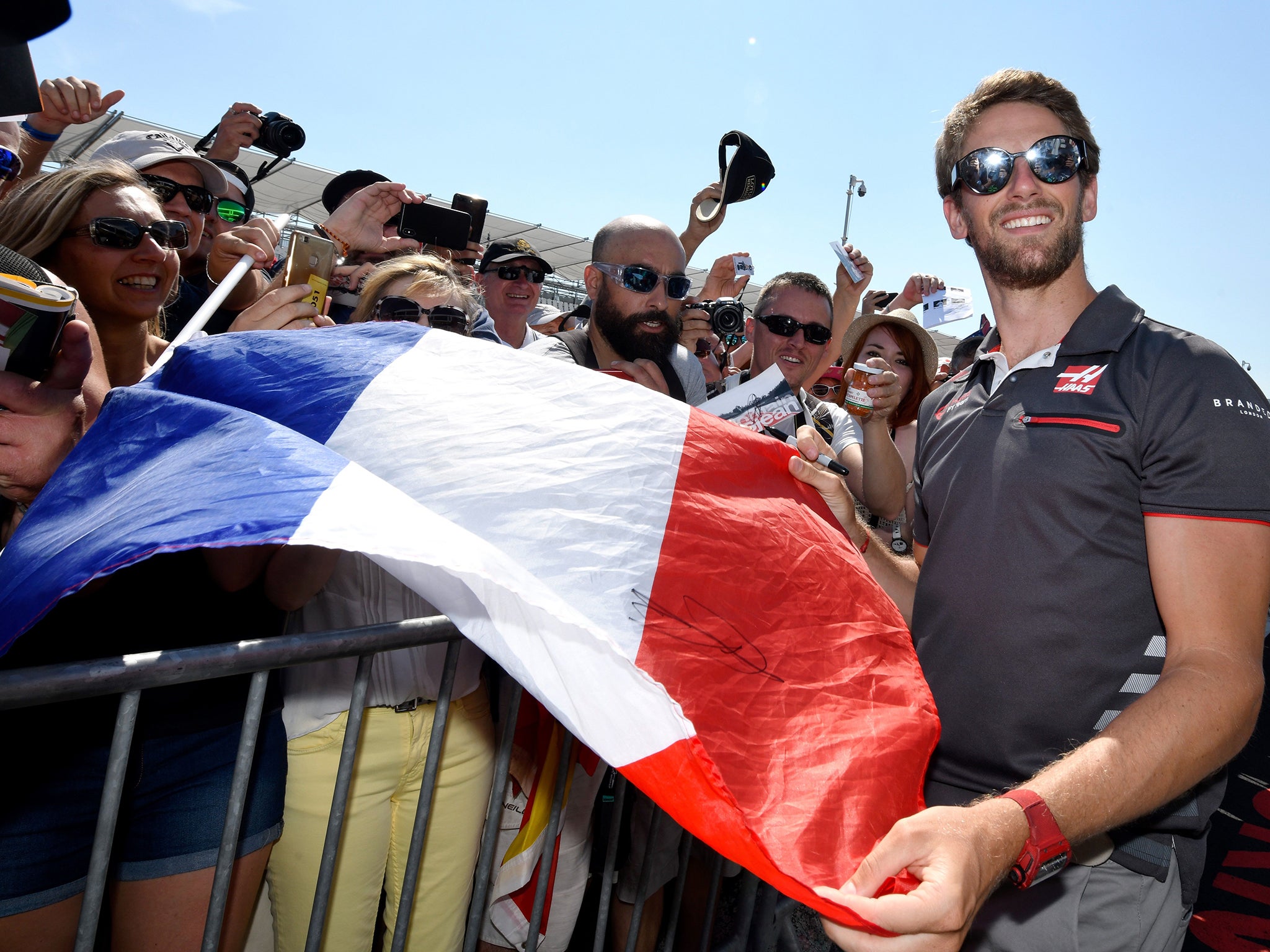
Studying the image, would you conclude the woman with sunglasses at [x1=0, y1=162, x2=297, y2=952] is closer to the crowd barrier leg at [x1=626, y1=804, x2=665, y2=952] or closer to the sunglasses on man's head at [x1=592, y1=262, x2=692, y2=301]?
the crowd barrier leg at [x1=626, y1=804, x2=665, y2=952]

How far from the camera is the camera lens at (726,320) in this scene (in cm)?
423

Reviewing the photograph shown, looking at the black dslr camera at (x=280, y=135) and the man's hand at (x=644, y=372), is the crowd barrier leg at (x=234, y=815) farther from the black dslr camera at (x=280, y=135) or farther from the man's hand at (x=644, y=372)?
the black dslr camera at (x=280, y=135)

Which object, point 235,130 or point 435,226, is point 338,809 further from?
point 235,130

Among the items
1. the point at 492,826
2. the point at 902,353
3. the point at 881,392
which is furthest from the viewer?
the point at 902,353

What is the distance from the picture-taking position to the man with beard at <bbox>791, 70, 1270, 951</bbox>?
1295 millimetres

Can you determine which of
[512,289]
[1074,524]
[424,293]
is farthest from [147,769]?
[512,289]

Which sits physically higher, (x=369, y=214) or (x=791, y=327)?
(x=369, y=214)

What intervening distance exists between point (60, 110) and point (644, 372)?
2.88 m

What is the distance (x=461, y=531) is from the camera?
1353 mm

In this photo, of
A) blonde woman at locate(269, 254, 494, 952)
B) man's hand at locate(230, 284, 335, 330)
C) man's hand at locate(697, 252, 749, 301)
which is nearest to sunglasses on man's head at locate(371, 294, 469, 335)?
man's hand at locate(230, 284, 335, 330)

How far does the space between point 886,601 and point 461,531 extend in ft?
3.30

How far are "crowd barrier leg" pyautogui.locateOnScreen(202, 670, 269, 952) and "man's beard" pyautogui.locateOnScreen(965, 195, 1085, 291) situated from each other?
6.26 ft

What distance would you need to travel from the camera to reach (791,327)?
3.82 metres

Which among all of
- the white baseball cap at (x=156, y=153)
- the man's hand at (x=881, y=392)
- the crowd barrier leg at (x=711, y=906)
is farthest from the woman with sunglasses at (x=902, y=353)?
the white baseball cap at (x=156, y=153)
